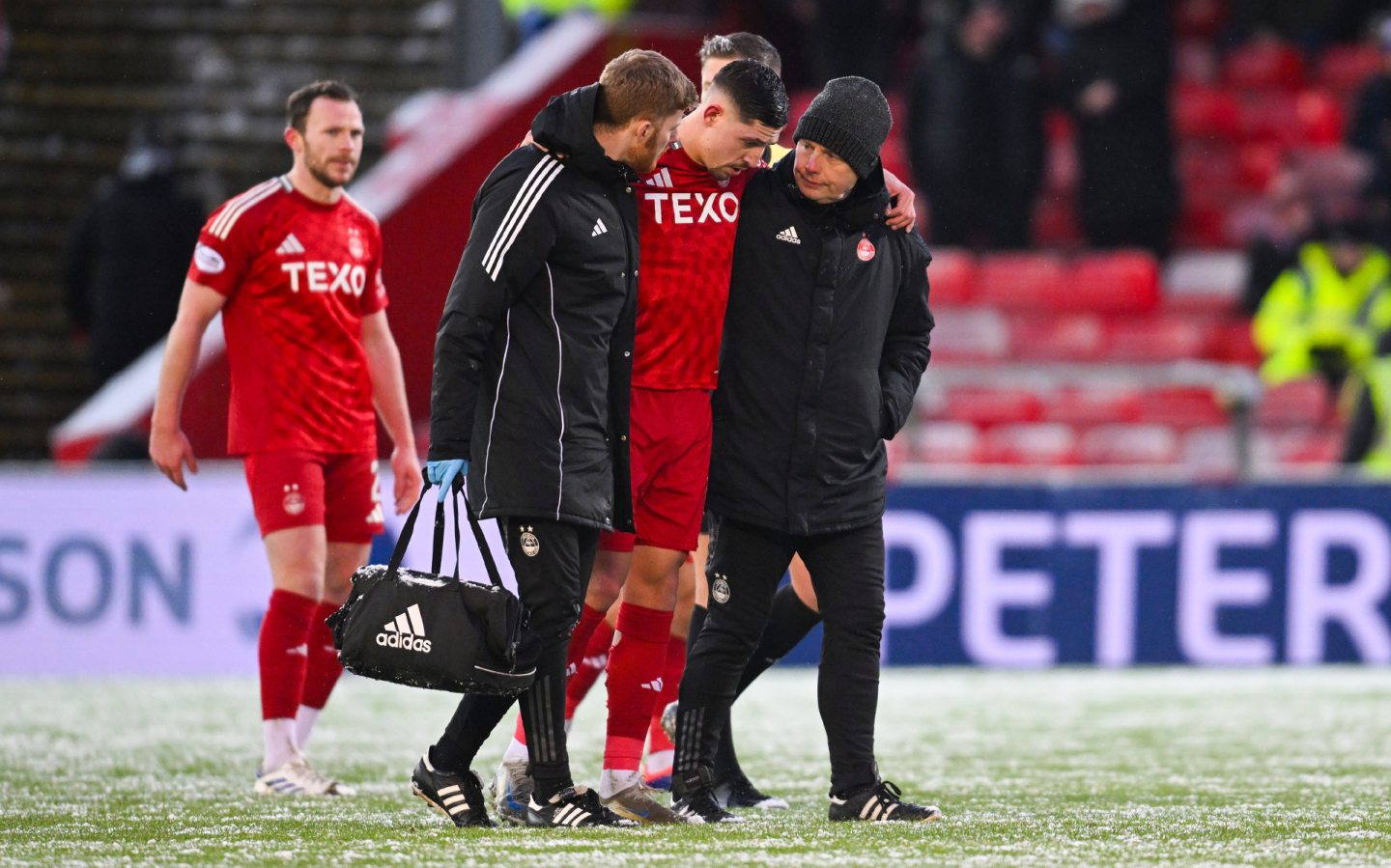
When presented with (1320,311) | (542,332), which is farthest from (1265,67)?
(542,332)

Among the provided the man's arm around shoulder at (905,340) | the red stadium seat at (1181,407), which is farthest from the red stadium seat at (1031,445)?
the man's arm around shoulder at (905,340)

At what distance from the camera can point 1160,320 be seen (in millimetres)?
13227

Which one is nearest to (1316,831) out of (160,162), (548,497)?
(548,497)

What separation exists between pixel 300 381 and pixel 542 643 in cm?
162

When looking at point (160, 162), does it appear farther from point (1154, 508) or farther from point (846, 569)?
point (846, 569)

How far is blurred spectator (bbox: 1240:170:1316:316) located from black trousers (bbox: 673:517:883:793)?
783cm

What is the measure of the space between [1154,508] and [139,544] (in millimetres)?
4590

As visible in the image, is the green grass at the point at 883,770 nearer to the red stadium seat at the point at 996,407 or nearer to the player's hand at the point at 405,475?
the player's hand at the point at 405,475

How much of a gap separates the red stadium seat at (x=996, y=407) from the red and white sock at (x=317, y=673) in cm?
664

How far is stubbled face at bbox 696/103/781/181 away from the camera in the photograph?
5.20 meters

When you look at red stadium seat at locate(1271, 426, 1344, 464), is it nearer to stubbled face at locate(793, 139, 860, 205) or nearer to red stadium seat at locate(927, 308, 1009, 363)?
red stadium seat at locate(927, 308, 1009, 363)

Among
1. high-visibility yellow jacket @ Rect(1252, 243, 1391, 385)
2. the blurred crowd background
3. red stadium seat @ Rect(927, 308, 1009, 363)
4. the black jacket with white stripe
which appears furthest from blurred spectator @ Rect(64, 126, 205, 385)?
the black jacket with white stripe

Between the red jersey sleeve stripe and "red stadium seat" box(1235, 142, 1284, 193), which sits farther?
"red stadium seat" box(1235, 142, 1284, 193)

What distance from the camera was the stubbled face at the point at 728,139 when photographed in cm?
520
